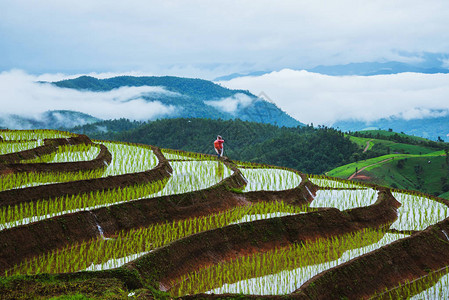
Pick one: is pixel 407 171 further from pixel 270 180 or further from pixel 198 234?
pixel 198 234

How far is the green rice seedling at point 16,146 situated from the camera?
701 inches

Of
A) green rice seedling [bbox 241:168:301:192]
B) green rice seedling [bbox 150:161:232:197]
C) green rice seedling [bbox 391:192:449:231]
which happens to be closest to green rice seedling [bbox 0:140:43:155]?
green rice seedling [bbox 150:161:232:197]

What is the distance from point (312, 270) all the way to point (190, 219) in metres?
4.30

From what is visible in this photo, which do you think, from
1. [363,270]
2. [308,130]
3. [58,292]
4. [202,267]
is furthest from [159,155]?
[308,130]

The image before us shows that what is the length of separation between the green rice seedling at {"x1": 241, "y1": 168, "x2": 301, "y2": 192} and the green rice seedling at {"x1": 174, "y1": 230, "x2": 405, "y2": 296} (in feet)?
14.1

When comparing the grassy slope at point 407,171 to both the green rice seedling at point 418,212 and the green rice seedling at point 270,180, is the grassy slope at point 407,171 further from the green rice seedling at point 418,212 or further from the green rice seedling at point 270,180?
the green rice seedling at point 270,180

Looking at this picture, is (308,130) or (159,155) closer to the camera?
(159,155)

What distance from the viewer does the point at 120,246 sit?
11.0 m

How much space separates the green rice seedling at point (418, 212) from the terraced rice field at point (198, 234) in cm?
6

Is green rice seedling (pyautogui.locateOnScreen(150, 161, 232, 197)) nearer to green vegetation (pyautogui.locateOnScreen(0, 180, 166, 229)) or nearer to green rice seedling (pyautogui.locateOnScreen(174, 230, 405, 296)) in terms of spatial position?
green vegetation (pyautogui.locateOnScreen(0, 180, 166, 229))

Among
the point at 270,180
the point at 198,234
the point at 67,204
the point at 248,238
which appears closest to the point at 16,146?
the point at 67,204

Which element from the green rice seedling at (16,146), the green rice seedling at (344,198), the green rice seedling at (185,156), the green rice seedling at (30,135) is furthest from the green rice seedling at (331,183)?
the green rice seedling at (30,135)

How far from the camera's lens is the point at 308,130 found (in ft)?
375

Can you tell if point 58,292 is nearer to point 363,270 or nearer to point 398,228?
point 363,270
